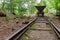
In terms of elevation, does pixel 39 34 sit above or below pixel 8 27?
above

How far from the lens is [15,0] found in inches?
1822

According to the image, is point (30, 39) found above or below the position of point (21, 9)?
above

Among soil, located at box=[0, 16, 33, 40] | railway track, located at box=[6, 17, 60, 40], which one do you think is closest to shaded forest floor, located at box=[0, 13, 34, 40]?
soil, located at box=[0, 16, 33, 40]

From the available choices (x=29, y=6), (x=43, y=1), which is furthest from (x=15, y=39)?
(x=29, y=6)

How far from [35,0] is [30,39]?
61.4 metres

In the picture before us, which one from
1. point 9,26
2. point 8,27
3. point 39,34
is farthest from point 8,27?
point 39,34

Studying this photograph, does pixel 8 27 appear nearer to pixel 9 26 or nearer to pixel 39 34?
pixel 9 26

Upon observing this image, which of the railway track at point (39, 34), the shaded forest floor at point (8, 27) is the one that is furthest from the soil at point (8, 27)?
the railway track at point (39, 34)

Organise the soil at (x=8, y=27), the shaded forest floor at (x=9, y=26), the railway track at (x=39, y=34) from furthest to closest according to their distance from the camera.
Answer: the shaded forest floor at (x=9, y=26) < the soil at (x=8, y=27) < the railway track at (x=39, y=34)

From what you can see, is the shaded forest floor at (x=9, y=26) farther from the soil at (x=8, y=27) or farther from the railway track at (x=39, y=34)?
the railway track at (x=39, y=34)

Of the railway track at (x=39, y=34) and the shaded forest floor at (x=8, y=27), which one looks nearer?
the railway track at (x=39, y=34)

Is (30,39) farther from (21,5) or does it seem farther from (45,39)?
(21,5)

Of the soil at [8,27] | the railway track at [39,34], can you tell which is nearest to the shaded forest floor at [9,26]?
the soil at [8,27]

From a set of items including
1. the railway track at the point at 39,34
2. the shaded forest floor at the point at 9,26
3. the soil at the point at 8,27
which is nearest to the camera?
the railway track at the point at 39,34
